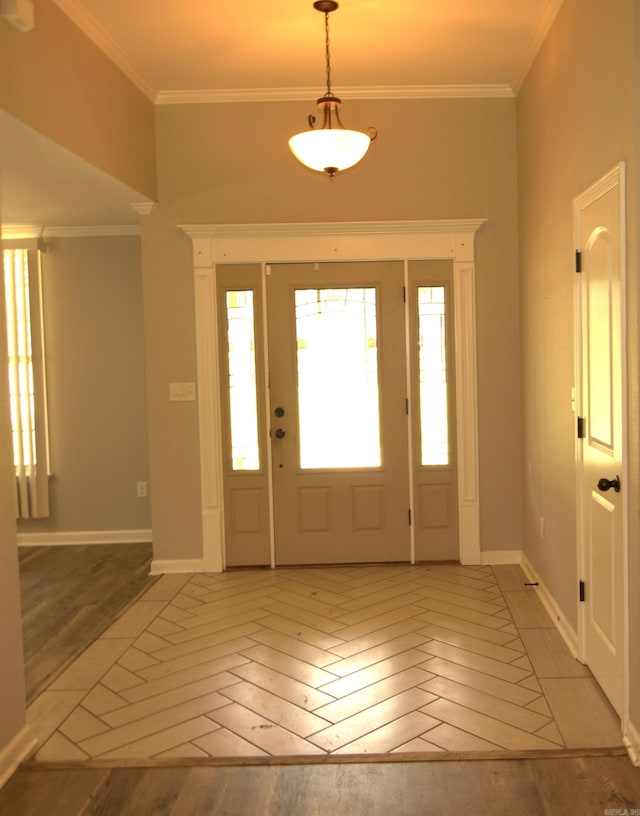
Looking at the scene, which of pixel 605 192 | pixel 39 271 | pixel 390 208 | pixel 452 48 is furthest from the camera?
pixel 39 271

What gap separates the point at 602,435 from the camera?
3258 millimetres

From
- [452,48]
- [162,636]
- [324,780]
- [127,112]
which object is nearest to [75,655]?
[162,636]

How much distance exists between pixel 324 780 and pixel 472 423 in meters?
3.06

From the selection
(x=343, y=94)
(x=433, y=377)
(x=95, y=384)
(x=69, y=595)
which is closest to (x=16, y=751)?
(x=69, y=595)

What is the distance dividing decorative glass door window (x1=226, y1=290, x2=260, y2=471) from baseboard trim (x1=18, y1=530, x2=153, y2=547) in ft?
5.01

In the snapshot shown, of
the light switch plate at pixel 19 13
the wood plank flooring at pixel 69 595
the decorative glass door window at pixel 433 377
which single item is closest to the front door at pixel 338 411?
the decorative glass door window at pixel 433 377

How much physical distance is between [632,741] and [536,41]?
358cm

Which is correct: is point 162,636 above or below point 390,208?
below

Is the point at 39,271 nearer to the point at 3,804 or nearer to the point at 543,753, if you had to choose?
the point at 3,804

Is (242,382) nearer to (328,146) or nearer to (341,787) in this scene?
(328,146)

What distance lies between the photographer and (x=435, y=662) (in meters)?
3.81

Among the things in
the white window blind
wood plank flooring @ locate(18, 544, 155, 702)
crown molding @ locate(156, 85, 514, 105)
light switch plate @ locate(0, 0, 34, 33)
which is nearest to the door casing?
crown molding @ locate(156, 85, 514, 105)

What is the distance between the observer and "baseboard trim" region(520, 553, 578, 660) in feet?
12.7

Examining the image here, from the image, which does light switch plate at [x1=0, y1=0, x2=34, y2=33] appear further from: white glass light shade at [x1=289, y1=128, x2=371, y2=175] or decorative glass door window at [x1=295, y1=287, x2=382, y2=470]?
decorative glass door window at [x1=295, y1=287, x2=382, y2=470]
